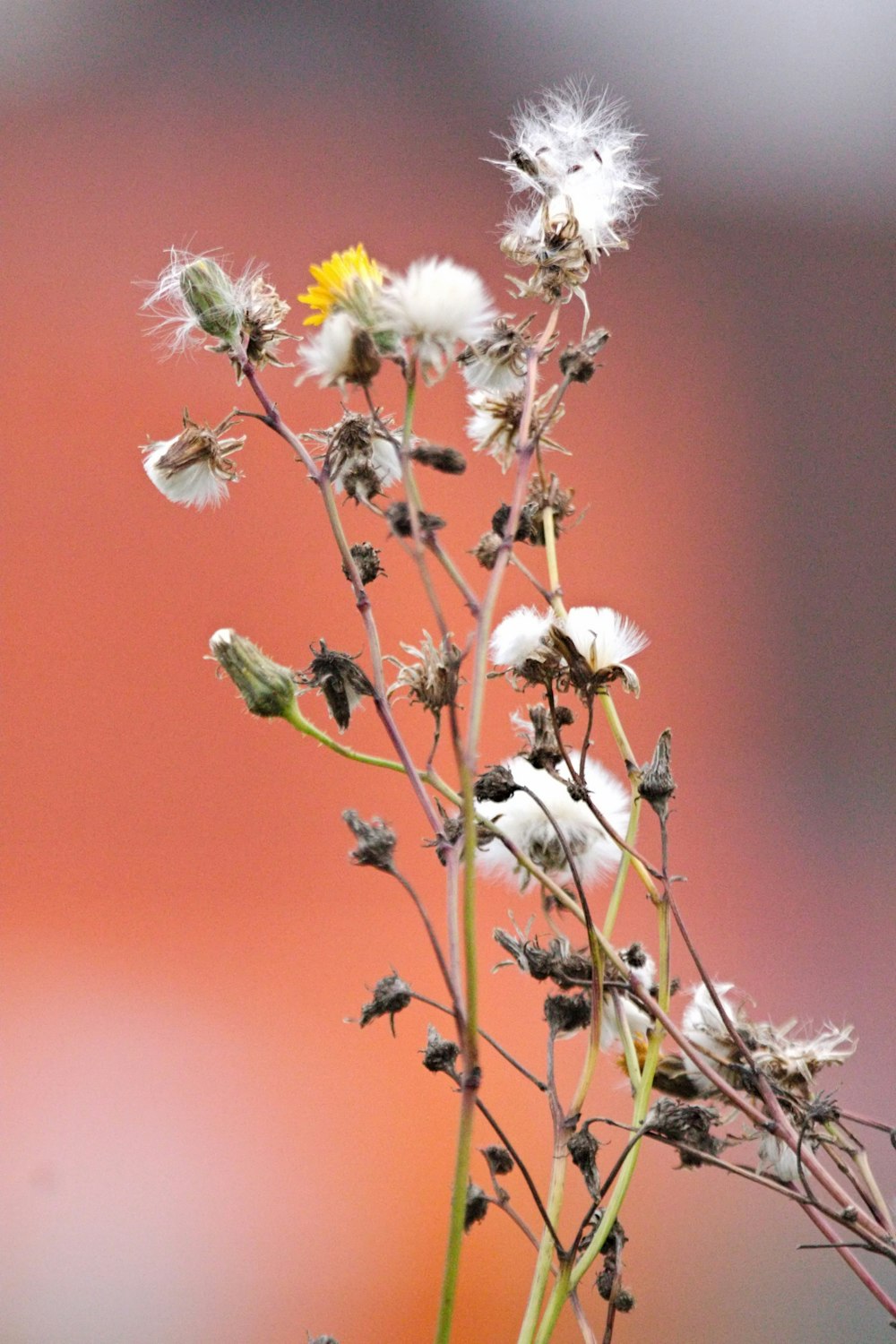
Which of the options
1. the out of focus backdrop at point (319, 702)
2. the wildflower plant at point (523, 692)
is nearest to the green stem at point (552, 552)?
the wildflower plant at point (523, 692)

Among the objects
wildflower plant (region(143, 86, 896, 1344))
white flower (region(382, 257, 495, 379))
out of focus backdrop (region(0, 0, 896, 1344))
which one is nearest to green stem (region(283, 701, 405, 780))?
wildflower plant (region(143, 86, 896, 1344))

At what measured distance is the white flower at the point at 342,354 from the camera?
296 millimetres

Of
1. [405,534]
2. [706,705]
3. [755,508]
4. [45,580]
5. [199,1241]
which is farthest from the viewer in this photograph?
[755,508]

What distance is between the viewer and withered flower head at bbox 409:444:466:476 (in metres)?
0.29

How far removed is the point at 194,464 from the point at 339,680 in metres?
0.09

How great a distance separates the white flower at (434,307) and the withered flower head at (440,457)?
0.08ft

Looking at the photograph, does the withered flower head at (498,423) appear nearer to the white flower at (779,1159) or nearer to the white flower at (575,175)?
the white flower at (575,175)

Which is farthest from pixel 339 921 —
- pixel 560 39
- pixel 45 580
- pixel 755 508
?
pixel 560 39

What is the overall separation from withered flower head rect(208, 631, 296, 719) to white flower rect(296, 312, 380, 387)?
3.0 inches

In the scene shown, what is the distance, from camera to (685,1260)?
53.5 inches

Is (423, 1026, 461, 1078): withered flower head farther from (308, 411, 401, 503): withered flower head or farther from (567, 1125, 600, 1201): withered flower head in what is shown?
(308, 411, 401, 503): withered flower head

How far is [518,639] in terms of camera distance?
36 cm

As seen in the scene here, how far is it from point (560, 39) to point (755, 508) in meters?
0.75

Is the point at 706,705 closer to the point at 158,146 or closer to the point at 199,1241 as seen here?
the point at 199,1241
